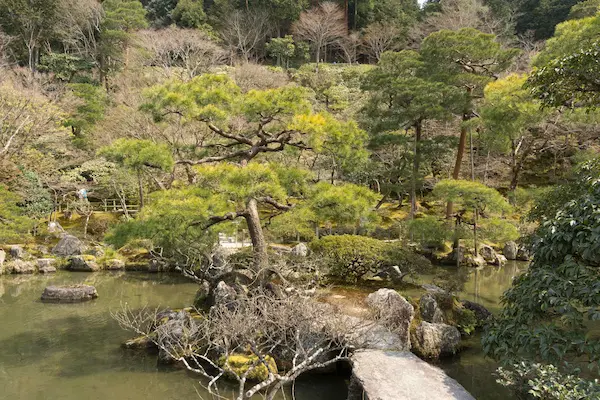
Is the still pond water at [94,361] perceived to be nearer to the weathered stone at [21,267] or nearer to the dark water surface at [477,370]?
the dark water surface at [477,370]

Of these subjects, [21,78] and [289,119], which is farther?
[21,78]

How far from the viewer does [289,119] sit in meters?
6.46

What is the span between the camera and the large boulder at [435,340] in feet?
18.5

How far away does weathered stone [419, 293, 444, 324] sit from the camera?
20.3 ft

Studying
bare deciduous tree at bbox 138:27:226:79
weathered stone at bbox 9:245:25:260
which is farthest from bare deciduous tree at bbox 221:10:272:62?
weathered stone at bbox 9:245:25:260

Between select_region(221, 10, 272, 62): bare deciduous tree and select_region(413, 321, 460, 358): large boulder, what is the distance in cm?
2429

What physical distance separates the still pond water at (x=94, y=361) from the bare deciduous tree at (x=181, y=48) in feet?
55.6

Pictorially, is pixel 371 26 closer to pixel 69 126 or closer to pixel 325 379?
pixel 69 126

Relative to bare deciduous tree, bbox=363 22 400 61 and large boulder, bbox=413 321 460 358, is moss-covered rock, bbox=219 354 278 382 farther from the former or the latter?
bare deciduous tree, bbox=363 22 400 61

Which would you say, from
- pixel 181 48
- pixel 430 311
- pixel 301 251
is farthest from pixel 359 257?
pixel 181 48

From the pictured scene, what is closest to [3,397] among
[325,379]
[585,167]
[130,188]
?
[325,379]

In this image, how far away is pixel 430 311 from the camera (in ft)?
20.3

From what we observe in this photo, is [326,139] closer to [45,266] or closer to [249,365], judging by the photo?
[249,365]

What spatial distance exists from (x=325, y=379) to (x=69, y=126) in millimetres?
16973
